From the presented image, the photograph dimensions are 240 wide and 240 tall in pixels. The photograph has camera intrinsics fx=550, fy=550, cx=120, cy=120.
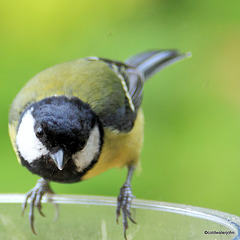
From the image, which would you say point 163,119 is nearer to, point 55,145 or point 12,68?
point 12,68

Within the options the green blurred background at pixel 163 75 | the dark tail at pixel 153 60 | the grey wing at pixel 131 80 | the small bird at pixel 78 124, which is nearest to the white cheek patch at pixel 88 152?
the small bird at pixel 78 124

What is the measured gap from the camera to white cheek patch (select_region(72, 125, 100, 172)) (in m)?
1.26

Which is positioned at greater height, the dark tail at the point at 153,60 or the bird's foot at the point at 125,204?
the dark tail at the point at 153,60

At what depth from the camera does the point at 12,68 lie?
1.89 meters

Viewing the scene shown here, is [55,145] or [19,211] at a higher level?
[55,145]

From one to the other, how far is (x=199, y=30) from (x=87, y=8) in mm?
407

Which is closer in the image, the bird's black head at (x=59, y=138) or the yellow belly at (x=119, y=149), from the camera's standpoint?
the bird's black head at (x=59, y=138)

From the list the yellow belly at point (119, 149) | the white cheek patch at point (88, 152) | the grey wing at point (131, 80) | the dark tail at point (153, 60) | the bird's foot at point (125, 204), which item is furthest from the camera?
the dark tail at point (153, 60)

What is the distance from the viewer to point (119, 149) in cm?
147

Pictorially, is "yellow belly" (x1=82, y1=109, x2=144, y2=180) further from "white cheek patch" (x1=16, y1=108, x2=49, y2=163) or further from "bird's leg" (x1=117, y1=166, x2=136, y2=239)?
"white cheek patch" (x1=16, y1=108, x2=49, y2=163)

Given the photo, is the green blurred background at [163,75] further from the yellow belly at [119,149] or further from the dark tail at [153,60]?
the yellow belly at [119,149]

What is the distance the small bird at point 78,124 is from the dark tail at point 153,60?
0.13m

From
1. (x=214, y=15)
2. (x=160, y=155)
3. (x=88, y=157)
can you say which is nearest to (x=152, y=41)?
(x=214, y=15)

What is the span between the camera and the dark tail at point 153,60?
75.8 inches
